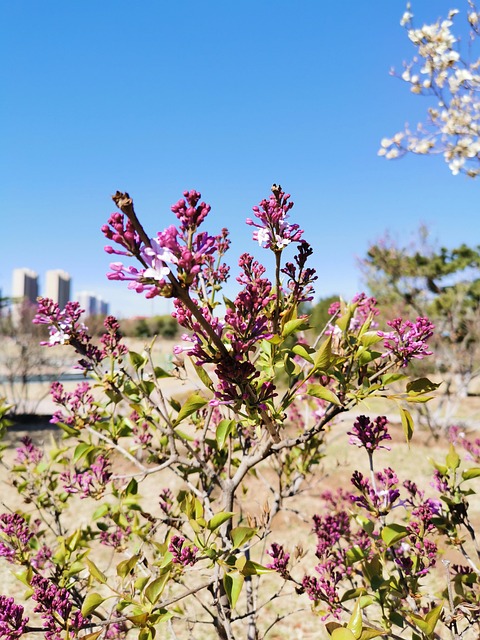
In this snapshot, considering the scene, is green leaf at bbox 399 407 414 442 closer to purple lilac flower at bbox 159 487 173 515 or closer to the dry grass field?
the dry grass field

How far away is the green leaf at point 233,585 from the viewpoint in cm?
110

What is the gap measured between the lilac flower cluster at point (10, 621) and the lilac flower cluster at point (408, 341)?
1417 mm

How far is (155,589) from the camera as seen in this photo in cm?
109

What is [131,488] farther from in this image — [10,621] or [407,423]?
[407,423]

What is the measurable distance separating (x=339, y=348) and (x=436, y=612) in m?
0.78

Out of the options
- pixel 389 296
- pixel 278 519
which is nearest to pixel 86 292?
pixel 389 296

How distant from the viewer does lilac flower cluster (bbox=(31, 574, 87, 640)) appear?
1274mm

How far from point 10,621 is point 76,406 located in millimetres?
919

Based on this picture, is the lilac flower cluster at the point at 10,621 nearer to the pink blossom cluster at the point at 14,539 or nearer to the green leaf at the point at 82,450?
the green leaf at the point at 82,450

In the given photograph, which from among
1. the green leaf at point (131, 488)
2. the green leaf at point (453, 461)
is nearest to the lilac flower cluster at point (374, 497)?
the green leaf at point (453, 461)

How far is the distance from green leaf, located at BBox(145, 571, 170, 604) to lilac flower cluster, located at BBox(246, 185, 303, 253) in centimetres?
96

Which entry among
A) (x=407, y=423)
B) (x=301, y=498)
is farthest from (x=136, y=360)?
(x=301, y=498)

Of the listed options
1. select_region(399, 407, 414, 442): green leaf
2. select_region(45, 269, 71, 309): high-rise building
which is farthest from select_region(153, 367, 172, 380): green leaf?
select_region(45, 269, 71, 309): high-rise building

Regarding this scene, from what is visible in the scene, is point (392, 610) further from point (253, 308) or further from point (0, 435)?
point (0, 435)
